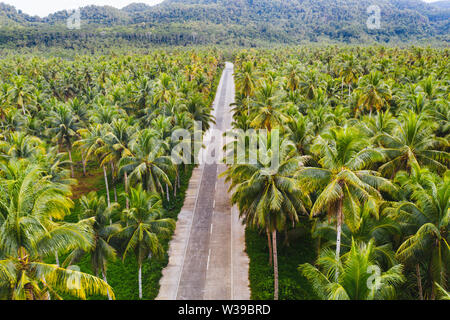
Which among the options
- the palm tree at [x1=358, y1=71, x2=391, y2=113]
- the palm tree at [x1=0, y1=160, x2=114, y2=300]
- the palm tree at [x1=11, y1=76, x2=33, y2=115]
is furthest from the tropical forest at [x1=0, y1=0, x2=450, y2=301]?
the palm tree at [x1=11, y1=76, x2=33, y2=115]

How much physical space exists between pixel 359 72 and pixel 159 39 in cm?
16270

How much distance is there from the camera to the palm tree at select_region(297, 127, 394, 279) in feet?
57.3

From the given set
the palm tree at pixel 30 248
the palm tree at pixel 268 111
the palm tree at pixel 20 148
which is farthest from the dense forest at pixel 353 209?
the palm tree at pixel 20 148

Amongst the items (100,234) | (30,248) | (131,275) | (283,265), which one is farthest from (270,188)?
(131,275)

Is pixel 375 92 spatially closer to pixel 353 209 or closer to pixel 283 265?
pixel 283 265

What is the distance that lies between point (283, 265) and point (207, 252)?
634 cm

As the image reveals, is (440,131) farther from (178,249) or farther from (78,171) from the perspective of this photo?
(78,171)

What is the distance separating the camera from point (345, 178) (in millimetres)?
17484

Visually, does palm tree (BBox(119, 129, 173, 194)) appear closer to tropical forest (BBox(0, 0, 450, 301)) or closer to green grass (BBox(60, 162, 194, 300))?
tropical forest (BBox(0, 0, 450, 301))

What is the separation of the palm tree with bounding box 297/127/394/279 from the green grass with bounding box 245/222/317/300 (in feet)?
23.8

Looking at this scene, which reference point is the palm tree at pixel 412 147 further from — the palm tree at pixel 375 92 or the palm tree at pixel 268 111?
the palm tree at pixel 375 92

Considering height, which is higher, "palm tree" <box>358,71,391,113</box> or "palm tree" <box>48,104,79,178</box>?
"palm tree" <box>358,71,391,113</box>

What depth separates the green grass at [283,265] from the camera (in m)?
24.2
